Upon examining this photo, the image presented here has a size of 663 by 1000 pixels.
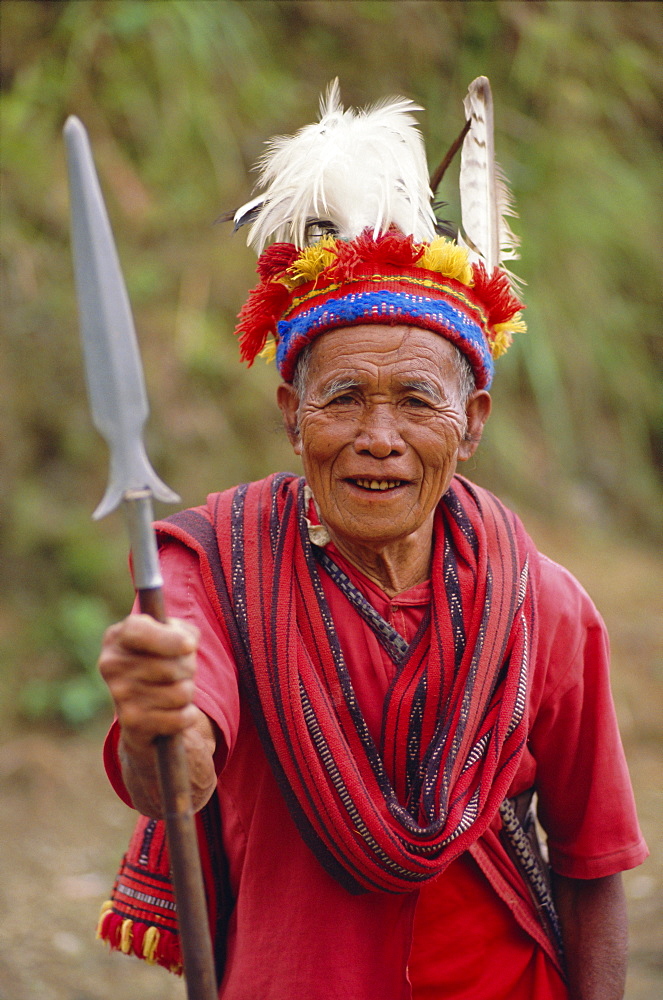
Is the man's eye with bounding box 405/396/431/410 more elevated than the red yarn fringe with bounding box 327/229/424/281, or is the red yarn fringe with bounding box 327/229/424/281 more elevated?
the red yarn fringe with bounding box 327/229/424/281

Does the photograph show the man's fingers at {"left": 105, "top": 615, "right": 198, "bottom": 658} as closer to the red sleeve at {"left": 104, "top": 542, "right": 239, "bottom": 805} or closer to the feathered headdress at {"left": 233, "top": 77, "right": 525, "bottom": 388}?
the red sleeve at {"left": 104, "top": 542, "right": 239, "bottom": 805}

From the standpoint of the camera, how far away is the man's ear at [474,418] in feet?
7.13

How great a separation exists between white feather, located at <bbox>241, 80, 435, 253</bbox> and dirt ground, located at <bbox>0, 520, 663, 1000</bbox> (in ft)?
9.06

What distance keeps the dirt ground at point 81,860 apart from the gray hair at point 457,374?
2493 mm

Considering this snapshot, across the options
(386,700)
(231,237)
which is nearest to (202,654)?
(386,700)

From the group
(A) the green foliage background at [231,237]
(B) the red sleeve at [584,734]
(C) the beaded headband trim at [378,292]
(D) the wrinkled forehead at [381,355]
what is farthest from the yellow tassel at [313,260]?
(A) the green foliage background at [231,237]

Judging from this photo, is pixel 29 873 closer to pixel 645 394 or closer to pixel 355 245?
pixel 355 245

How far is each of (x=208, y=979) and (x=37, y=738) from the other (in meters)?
3.24

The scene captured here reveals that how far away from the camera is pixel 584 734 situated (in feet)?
7.00

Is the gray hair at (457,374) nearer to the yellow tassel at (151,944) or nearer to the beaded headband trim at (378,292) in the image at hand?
the beaded headband trim at (378,292)

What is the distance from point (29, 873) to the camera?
392 centimetres

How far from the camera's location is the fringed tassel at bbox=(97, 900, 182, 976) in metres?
2.09

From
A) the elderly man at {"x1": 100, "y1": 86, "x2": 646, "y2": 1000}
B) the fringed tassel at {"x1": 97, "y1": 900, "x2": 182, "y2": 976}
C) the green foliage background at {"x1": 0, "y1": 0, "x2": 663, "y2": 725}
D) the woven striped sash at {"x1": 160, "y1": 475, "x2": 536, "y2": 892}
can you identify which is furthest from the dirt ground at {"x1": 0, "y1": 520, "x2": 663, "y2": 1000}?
the woven striped sash at {"x1": 160, "y1": 475, "x2": 536, "y2": 892}

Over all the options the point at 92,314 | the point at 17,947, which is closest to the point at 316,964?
the point at 92,314
